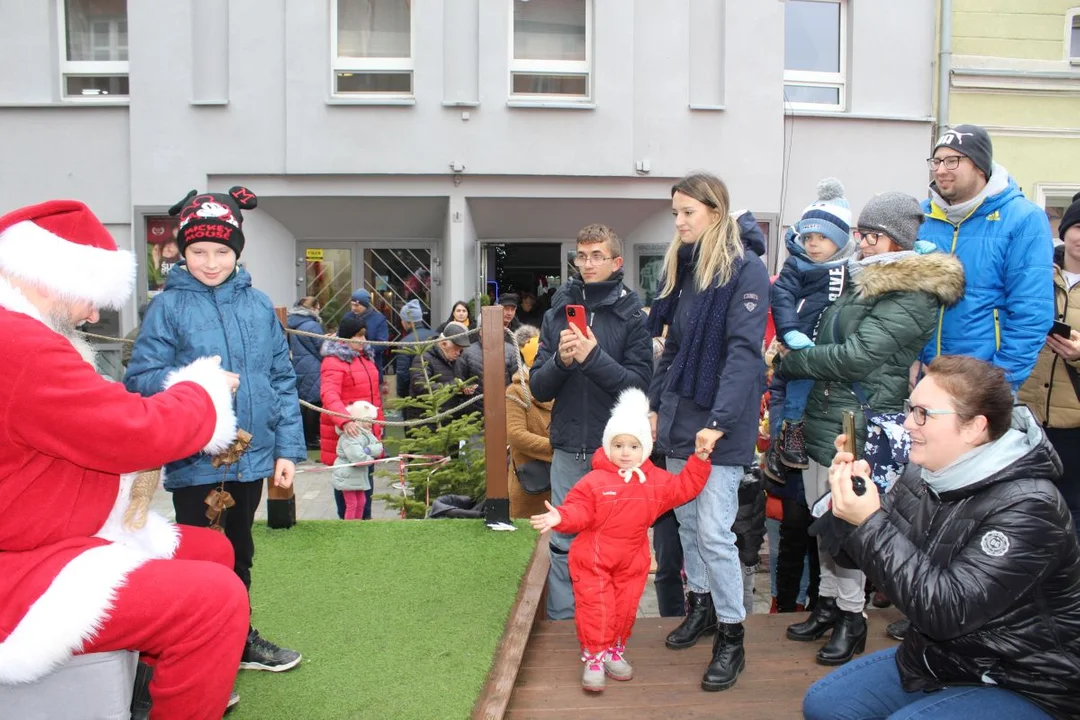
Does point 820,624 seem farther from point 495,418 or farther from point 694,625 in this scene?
point 495,418

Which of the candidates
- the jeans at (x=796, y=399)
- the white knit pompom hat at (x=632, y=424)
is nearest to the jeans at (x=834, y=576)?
the jeans at (x=796, y=399)

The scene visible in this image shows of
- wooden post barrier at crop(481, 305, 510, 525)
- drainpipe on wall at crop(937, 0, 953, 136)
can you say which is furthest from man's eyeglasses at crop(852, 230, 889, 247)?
drainpipe on wall at crop(937, 0, 953, 136)

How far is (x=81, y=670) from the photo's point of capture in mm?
2217

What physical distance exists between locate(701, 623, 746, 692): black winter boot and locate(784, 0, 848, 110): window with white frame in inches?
429

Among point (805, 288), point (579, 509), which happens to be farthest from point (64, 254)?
point (805, 288)

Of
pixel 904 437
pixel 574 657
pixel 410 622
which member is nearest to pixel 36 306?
pixel 410 622

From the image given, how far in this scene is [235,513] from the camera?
11.5 feet

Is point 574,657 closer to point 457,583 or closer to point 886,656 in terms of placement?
point 457,583

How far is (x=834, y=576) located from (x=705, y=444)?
Answer: 1020 millimetres

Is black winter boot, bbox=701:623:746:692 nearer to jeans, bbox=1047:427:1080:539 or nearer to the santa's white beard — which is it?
jeans, bbox=1047:427:1080:539

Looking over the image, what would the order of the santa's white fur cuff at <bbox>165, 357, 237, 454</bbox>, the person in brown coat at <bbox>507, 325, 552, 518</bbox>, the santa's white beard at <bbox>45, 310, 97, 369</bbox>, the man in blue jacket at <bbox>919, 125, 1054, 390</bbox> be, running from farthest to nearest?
the person in brown coat at <bbox>507, 325, 552, 518</bbox>, the man in blue jacket at <bbox>919, 125, 1054, 390</bbox>, the santa's white fur cuff at <bbox>165, 357, 237, 454</bbox>, the santa's white beard at <bbox>45, 310, 97, 369</bbox>

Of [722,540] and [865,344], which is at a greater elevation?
[865,344]

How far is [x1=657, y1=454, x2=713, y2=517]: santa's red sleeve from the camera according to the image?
3.64 metres

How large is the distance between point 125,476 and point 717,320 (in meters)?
2.34
